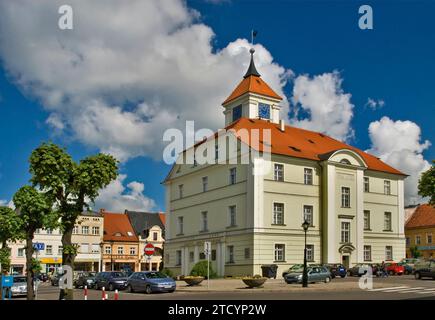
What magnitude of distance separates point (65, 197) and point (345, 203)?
128 feet

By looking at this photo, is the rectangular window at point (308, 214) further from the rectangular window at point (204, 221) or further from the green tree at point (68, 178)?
the green tree at point (68, 178)

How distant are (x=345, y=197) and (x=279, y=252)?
32.5ft

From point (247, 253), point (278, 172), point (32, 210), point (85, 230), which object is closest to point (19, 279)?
point (32, 210)

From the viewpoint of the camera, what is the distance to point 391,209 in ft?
202

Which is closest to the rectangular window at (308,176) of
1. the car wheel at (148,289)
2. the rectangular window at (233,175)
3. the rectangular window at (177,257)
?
the rectangular window at (233,175)

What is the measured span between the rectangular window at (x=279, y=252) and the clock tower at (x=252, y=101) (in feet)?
55.2

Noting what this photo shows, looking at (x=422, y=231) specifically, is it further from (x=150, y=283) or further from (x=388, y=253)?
(x=150, y=283)

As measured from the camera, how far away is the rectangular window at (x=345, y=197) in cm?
5672

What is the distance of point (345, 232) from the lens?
56438 millimetres

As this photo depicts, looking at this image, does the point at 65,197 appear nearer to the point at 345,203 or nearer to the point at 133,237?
the point at 345,203

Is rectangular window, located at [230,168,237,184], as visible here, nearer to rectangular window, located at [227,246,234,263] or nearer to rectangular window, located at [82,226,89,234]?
rectangular window, located at [227,246,234,263]

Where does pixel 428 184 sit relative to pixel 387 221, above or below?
above

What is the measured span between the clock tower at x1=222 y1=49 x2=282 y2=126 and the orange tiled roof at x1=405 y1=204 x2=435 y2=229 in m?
33.1
